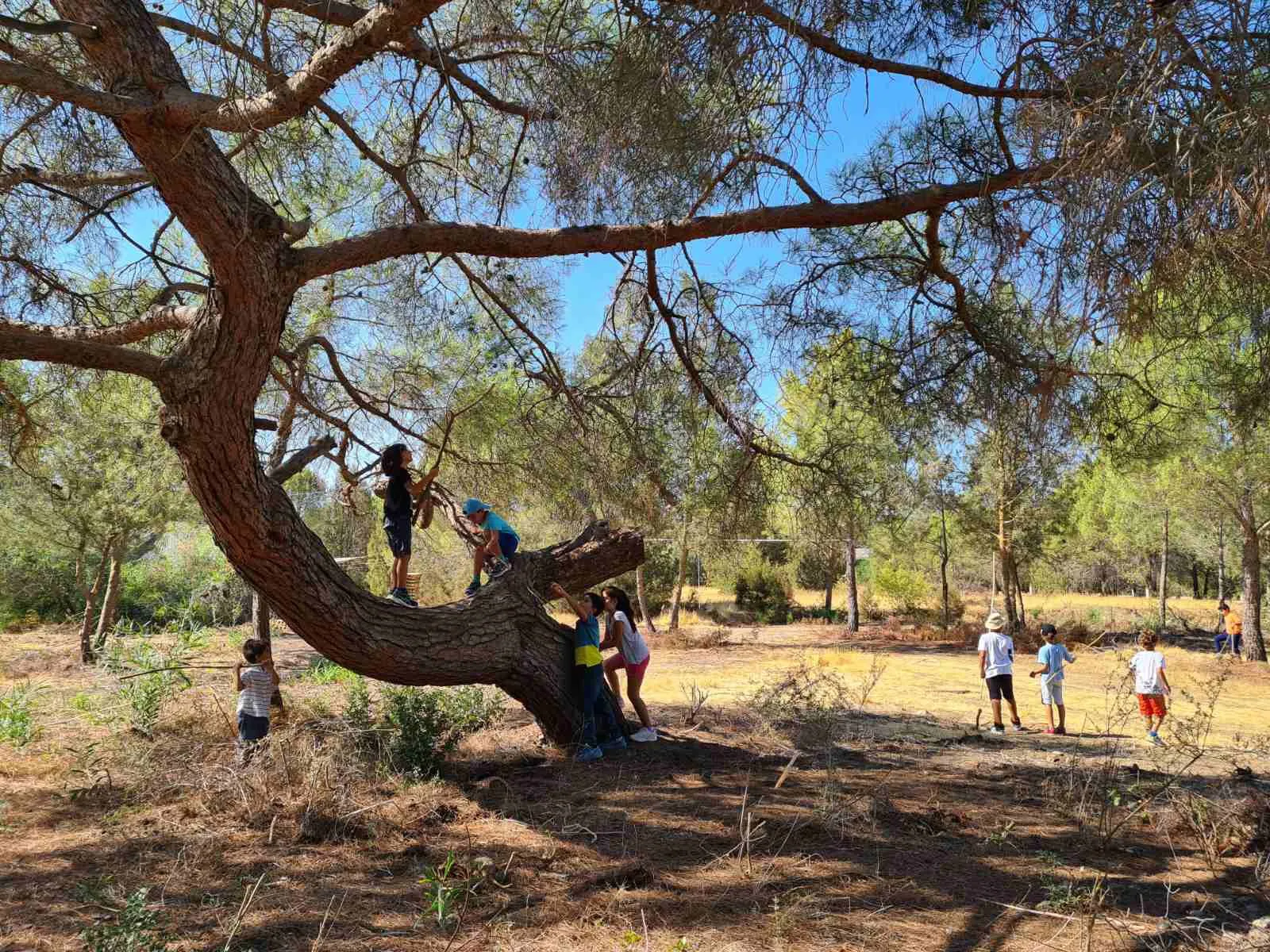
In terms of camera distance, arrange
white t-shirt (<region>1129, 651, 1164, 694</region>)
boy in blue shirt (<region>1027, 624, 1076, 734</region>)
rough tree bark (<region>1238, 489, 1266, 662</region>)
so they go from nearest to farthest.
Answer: white t-shirt (<region>1129, 651, 1164, 694</region>) → boy in blue shirt (<region>1027, 624, 1076, 734</region>) → rough tree bark (<region>1238, 489, 1266, 662</region>)

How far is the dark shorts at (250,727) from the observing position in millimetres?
5703

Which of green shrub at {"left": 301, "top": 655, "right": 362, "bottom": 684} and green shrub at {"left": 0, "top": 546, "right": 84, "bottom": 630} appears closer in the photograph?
green shrub at {"left": 301, "top": 655, "right": 362, "bottom": 684}

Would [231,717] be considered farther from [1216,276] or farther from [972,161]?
[1216,276]

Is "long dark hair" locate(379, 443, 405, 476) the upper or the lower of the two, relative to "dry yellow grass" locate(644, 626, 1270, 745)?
upper

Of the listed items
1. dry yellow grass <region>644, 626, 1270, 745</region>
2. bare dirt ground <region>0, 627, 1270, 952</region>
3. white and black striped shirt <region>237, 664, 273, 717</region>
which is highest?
white and black striped shirt <region>237, 664, 273, 717</region>

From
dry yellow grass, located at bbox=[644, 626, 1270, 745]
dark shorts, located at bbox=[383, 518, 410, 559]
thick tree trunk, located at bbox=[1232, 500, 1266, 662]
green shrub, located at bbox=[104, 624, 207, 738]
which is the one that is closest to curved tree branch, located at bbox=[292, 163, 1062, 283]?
dark shorts, located at bbox=[383, 518, 410, 559]

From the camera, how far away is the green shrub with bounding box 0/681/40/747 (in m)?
6.38

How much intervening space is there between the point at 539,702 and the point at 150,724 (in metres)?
2.93

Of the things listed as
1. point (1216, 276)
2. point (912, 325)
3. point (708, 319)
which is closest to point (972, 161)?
point (912, 325)

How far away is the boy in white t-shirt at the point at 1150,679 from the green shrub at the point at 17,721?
30.8ft

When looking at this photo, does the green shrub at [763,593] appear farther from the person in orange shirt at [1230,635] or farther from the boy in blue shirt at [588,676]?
the boy in blue shirt at [588,676]

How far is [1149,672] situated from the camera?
8281 mm

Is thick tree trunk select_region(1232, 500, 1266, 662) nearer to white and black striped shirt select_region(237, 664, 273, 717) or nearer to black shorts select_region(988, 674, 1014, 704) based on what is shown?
black shorts select_region(988, 674, 1014, 704)

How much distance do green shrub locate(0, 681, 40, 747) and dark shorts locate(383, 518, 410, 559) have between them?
10.3 ft
